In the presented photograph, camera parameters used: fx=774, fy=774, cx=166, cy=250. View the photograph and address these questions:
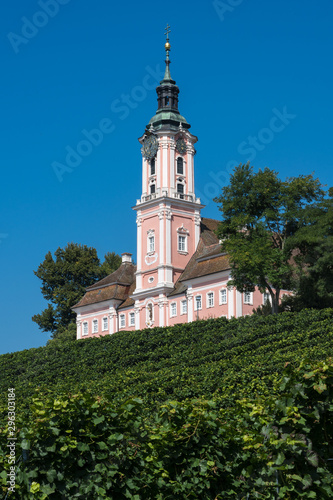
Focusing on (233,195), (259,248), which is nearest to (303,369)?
(259,248)

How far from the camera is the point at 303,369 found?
11.7 meters

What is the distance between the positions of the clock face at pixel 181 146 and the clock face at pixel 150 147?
2.30 meters

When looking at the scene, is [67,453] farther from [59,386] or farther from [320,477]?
[59,386]

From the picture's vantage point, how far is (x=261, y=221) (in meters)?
57.4

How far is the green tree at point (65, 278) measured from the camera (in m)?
98.4

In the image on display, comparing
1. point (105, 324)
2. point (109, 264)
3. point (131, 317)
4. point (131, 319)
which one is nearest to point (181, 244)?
point (131, 317)

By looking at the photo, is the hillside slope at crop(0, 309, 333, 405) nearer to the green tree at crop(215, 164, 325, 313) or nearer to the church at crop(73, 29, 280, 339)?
the green tree at crop(215, 164, 325, 313)

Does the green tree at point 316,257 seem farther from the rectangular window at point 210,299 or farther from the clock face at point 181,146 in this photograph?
the clock face at point 181,146

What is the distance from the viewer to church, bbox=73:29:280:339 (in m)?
74.3

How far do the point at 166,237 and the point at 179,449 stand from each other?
6370cm

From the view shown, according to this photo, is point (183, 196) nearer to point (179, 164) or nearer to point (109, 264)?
point (179, 164)

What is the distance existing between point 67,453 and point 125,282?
73.3 m

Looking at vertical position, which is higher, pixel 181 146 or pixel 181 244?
pixel 181 146

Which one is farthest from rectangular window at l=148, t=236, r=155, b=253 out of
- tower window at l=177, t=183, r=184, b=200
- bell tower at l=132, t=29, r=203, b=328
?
tower window at l=177, t=183, r=184, b=200
